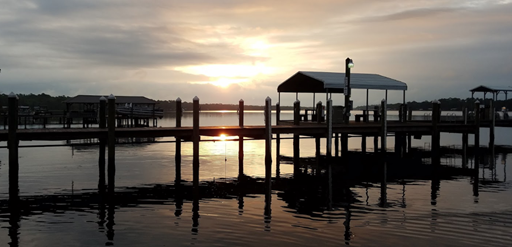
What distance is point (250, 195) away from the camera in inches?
593

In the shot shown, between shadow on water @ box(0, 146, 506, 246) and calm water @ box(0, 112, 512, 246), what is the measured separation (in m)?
0.04

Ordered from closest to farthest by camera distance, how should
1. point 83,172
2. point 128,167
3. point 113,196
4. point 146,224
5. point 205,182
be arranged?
1. point 146,224
2. point 113,196
3. point 205,182
4. point 83,172
5. point 128,167

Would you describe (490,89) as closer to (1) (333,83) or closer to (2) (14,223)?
(1) (333,83)

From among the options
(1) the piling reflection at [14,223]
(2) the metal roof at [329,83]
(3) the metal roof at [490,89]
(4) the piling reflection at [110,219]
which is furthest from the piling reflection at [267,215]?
(3) the metal roof at [490,89]

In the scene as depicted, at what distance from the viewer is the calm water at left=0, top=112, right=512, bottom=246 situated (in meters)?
9.93

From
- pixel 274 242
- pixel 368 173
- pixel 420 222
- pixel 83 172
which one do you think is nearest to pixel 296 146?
pixel 368 173

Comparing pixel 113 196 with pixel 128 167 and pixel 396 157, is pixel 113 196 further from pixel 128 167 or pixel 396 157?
pixel 396 157

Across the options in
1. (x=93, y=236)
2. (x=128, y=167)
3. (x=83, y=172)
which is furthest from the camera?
(x=128, y=167)

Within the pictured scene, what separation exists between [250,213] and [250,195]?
108 inches

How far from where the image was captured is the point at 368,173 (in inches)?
802

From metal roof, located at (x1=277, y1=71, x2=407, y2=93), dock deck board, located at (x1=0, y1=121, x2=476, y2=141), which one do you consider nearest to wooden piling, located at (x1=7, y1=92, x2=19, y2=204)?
dock deck board, located at (x1=0, y1=121, x2=476, y2=141)

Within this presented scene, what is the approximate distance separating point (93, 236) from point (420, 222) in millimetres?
7980

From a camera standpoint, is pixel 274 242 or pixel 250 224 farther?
pixel 250 224

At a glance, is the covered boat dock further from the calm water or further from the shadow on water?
the calm water
